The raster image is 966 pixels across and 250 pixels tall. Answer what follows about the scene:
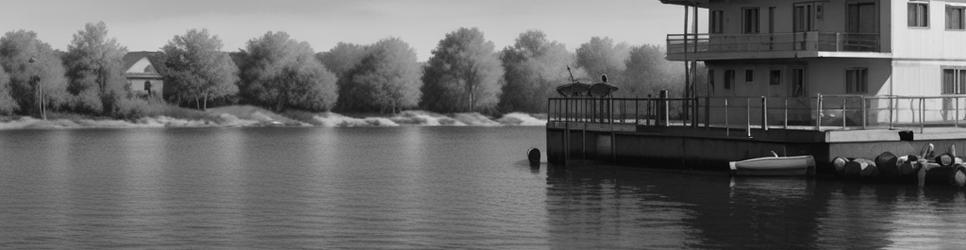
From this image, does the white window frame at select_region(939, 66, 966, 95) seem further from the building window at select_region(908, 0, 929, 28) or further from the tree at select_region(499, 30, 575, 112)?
the tree at select_region(499, 30, 575, 112)

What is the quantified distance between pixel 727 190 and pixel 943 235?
13460 mm

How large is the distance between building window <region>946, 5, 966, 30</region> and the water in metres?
11.3

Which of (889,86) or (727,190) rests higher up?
(889,86)

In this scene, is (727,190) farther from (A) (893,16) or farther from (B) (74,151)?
(B) (74,151)

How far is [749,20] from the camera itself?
6125 centimetres

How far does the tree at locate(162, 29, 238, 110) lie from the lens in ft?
560

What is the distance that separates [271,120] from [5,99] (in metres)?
31.0

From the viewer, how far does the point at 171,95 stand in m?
176

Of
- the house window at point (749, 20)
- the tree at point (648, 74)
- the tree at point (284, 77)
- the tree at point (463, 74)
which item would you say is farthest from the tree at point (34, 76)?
the house window at point (749, 20)

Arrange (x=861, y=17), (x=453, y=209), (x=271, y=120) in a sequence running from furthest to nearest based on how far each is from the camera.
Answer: (x=271, y=120), (x=861, y=17), (x=453, y=209)

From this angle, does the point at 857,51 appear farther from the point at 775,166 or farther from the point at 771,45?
the point at 775,166

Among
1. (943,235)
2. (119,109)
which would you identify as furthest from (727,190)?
(119,109)

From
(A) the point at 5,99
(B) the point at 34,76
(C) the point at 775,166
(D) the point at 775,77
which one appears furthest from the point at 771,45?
(B) the point at 34,76

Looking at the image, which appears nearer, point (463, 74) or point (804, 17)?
point (804, 17)
